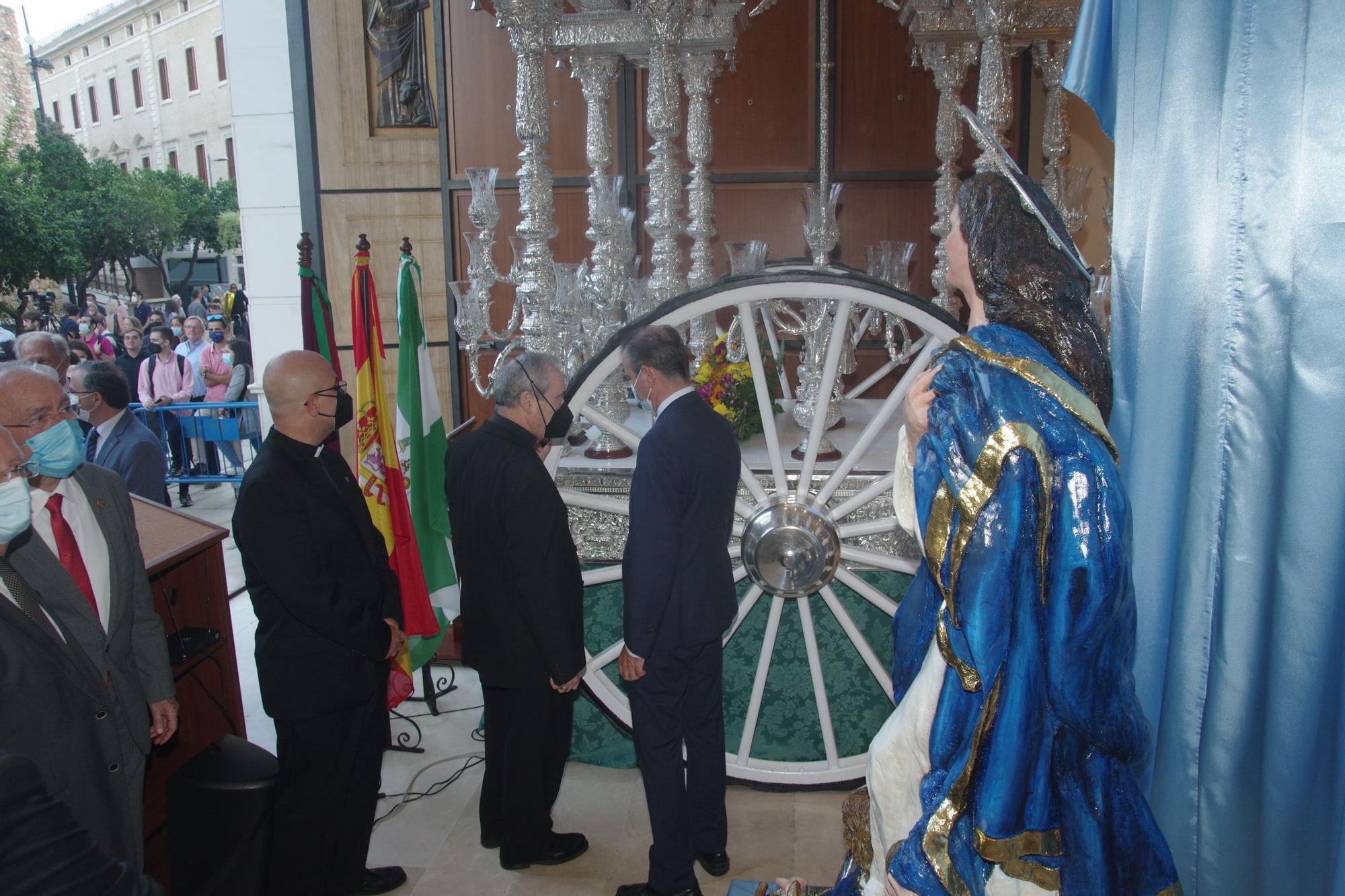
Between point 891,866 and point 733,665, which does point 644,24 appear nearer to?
point 733,665

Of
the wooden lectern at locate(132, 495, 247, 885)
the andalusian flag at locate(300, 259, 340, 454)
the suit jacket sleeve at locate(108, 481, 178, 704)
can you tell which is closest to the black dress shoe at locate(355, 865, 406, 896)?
the wooden lectern at locate(132, 495, 247, 885)

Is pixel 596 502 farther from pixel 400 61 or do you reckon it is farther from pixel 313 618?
pixel 400 61

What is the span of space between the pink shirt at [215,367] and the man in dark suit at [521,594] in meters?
5.45

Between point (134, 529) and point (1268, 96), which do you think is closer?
point (1268, 96)

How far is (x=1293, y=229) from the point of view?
53.5 inches

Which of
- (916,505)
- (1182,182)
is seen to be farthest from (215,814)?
(1182,182)

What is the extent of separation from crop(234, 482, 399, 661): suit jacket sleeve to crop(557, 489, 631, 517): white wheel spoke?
2.38 ft

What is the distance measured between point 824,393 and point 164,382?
619 cm

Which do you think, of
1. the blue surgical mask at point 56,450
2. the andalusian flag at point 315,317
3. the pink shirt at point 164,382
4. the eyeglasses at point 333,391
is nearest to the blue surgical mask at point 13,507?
the blue surgical mask at point 56,450

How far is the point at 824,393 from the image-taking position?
94.0 inches

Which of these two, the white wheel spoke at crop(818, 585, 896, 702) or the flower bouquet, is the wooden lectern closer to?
the flower bouquet

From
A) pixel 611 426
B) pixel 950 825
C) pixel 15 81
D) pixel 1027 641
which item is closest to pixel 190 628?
pixel 611 426

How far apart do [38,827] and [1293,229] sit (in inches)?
70.3

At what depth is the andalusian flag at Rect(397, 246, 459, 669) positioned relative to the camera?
10.3ft
